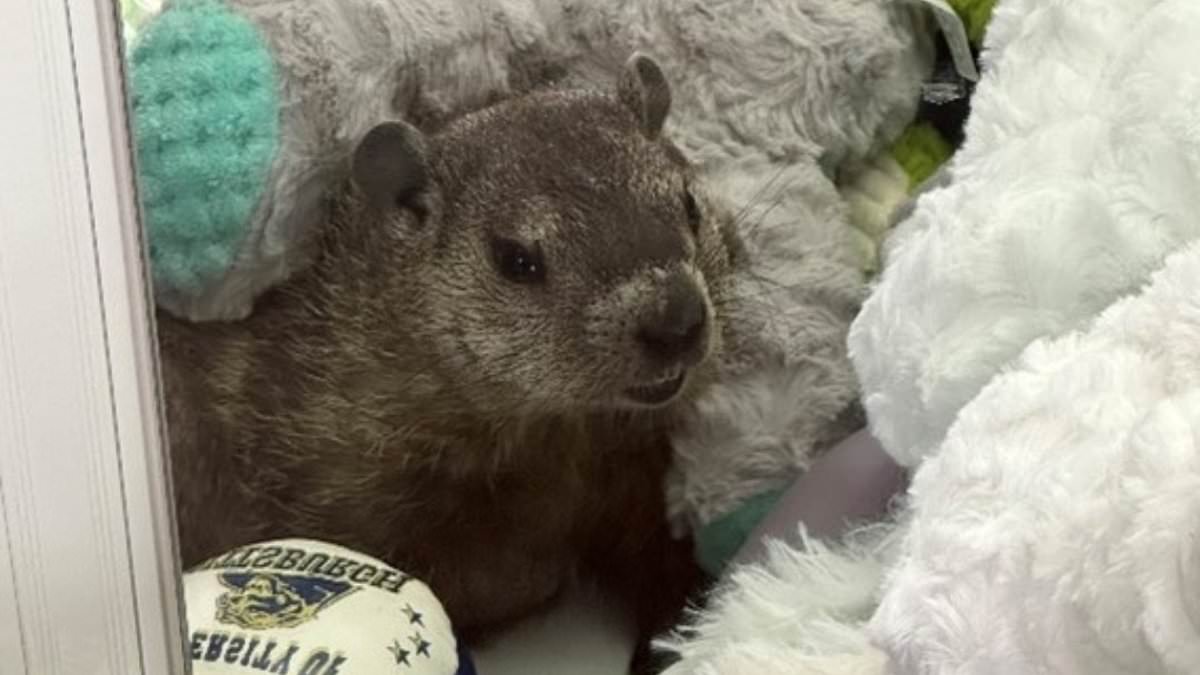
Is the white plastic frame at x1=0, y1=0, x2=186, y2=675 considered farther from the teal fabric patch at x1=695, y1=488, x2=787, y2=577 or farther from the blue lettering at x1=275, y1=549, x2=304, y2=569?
the teal fabric patch at x1=695, y1=488, x2=787, y2=577

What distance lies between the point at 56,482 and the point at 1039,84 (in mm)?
328

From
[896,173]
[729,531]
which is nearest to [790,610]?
[729,531]

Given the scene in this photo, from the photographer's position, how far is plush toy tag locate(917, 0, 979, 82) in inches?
27.0

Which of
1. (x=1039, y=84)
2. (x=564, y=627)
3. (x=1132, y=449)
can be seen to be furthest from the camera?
(x=564, y=627)

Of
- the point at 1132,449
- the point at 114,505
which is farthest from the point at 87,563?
the point at 1132,449

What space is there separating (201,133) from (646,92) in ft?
0.52

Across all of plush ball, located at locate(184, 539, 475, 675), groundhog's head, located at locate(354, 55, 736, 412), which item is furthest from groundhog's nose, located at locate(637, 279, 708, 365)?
plush ball, located at locate(184, 539, 475, 675)

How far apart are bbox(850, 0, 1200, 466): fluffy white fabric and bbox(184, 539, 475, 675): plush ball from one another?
16 centimetres

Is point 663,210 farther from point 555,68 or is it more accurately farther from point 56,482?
point 56,482

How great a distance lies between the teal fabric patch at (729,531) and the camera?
67 cm

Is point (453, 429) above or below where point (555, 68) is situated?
below

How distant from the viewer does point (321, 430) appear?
646mm

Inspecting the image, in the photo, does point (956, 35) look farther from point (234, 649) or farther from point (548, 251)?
point (234, 649)

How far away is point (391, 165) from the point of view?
2.03ft
